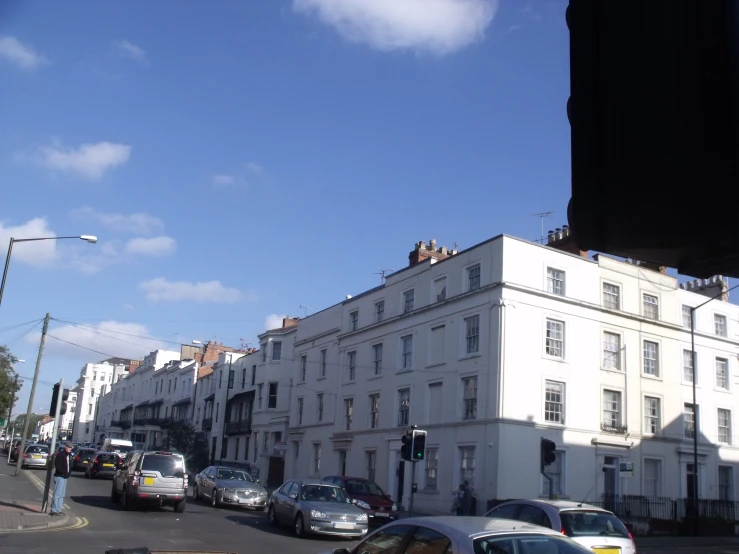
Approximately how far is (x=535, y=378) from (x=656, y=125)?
3071cm

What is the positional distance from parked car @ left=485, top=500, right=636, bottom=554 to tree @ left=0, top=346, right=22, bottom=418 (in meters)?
42.9

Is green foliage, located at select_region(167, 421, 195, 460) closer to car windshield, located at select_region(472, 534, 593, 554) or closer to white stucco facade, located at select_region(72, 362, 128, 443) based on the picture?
car windshield, located at select_region(472, 534, 593, 554)

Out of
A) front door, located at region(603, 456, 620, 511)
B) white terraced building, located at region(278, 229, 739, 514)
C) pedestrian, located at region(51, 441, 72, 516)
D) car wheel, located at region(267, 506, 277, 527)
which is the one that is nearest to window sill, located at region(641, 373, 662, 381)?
white terraced building, located at region(278, 229, 739, 514)

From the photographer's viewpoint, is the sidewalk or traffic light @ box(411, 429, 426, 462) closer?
the sidewalk

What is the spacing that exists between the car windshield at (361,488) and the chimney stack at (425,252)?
15.1 metres

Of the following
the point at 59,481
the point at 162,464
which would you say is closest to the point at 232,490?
the point at 162,464

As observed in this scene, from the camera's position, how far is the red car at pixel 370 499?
26.2 m

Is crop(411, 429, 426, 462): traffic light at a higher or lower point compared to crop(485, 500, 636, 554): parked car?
higher

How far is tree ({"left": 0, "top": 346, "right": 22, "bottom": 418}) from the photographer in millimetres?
47906

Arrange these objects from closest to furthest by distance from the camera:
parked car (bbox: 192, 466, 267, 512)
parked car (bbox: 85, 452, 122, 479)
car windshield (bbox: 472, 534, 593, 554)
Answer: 1. car windshield (bbox: 472, 534, 593, 554)
2. parked car (bbox: 192, 466, 267, 512)
3. parked car (bbox: 85, 452, 122, 479)

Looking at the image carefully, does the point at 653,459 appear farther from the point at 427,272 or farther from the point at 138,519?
the point at 138,519

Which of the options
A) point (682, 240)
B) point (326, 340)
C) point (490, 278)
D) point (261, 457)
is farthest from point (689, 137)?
point (261, 457)

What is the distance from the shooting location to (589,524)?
12.9 metres

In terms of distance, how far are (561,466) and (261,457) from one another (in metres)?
25.7
